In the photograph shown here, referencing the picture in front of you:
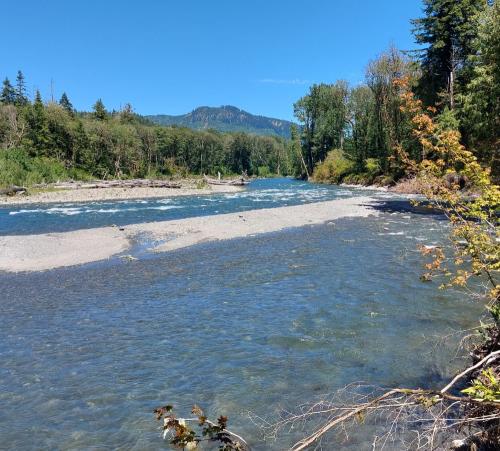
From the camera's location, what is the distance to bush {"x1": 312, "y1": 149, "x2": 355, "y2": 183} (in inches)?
2837

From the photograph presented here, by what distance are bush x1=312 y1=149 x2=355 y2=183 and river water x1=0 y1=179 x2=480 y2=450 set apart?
56873 millimetres

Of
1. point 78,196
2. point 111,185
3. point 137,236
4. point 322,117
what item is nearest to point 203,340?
point 137,236

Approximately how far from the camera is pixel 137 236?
74.3 ft

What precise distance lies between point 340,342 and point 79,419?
5242 mm

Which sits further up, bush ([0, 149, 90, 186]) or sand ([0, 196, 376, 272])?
bush ([0, 149, 90, 186])

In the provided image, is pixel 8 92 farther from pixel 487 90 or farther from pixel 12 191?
Answer: pixel 487 90

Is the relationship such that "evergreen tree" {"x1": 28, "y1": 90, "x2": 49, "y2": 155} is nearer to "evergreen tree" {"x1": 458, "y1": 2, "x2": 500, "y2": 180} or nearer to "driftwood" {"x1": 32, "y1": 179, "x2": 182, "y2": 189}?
"driftwood" {"x1": 32, "y1": 179, "x2": 182, "y2": 189}

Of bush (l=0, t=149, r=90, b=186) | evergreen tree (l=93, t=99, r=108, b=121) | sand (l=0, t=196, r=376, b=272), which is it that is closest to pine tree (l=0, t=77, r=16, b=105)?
evergreen tree (l=93, t=99, r=108, b=121)

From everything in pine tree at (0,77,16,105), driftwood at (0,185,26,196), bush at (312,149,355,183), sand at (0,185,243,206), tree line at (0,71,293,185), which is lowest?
sand at (0,185,243,206)

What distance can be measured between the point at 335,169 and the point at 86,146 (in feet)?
157

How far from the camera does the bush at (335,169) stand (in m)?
72.1

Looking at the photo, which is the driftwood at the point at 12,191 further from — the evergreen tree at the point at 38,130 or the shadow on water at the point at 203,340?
the shadow on water at the point at 203,340

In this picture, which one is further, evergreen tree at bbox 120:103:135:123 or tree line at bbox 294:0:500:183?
evergreen tree at bbox 120:103:135:123

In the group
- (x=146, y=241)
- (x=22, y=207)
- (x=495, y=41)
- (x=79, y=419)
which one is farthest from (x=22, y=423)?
(x=22, y=207)
